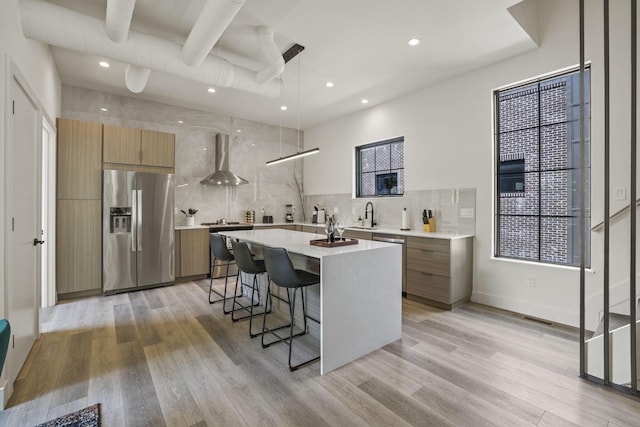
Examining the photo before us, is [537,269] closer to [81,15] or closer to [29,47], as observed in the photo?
[81,15]

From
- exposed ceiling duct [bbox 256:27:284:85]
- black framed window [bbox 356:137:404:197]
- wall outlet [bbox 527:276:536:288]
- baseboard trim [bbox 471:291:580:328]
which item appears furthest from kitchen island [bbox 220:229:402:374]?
black framed window [bbox 356:137:404:197]

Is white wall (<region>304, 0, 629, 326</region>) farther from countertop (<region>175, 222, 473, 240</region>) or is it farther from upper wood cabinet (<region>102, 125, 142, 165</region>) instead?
upper wood cabinet (<region>102, 125, 142, 165</region>)

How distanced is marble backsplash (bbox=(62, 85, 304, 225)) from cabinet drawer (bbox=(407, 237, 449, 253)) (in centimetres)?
344

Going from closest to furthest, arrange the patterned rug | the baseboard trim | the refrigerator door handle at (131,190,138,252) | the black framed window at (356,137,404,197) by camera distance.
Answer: the patterned rug → the baseboard trim → the refrigerator door handle at (131,190,138,252) → the black framed window at (356,137,404,197)

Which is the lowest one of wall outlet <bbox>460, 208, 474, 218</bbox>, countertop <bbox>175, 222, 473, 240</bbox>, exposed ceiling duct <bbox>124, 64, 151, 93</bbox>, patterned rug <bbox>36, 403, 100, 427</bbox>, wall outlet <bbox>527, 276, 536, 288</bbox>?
patterned rug <bbox>36, 403, 100, 427</bbox>

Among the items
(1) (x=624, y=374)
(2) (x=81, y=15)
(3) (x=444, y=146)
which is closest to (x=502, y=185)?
(3) (x=444, y=146)

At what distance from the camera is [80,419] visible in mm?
1756

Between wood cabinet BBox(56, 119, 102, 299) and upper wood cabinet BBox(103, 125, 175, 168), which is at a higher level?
upper wood cabinet BBox(103, 125, 175, 168)

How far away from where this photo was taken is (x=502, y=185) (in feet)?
12.1

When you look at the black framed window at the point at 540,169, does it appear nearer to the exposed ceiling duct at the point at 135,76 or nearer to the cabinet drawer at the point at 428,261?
the cabinet drawer at the point at 428,261

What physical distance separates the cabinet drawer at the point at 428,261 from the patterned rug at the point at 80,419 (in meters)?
3.39

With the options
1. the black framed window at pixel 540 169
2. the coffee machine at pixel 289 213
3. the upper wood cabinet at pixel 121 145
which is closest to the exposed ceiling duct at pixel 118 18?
the upper wood cabinet at pixel 121 145

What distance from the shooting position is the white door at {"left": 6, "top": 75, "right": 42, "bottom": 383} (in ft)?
6.75

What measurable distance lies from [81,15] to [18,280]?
7.48ft
